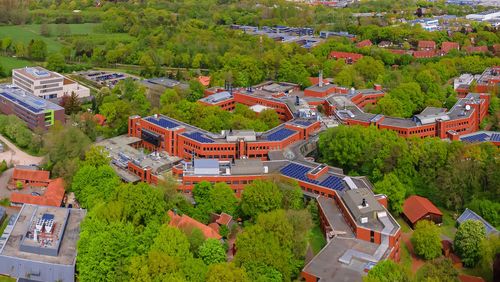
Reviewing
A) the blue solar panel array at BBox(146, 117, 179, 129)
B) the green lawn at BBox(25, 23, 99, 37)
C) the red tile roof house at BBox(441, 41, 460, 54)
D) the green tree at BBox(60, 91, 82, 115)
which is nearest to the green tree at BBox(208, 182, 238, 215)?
the blue solar panel array at BBox(146, 117, 179, 129)

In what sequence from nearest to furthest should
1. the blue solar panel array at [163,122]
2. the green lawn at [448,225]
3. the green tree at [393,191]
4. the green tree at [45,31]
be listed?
the green lawn at [448,225], the green tree at [393,191], the blue solar panel array at [163,122], the green tree at [45,31]

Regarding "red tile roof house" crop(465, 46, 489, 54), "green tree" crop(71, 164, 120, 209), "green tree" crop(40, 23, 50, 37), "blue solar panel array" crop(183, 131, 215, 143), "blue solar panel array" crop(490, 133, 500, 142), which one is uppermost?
"green tree" crop(40, 23, 50, 37)

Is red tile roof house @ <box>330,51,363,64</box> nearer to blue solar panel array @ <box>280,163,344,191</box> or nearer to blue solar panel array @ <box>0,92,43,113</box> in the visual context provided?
blue solar panel array @ <box>280,163,344,191</box>

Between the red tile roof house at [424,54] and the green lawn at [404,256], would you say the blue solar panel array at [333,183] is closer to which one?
the green lawn at [404,256]

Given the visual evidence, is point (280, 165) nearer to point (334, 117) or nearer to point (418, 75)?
point (334, 117)

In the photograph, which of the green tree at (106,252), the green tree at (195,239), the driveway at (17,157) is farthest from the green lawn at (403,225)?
the driveway at (17,157)

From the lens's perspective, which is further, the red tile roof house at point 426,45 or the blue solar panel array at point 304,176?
the red tile roof house at point 426,45
